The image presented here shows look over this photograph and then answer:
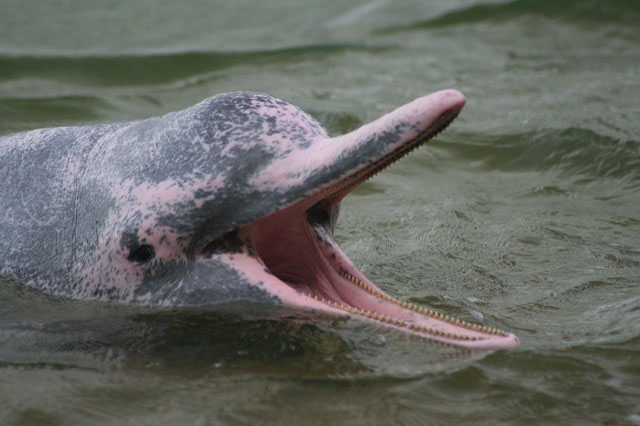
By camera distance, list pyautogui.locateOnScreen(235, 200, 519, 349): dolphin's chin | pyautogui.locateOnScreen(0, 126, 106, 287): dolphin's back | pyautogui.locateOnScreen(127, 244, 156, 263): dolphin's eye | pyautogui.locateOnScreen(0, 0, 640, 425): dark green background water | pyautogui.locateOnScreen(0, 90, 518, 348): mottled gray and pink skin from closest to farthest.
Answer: pyautogui.locateOnScreen(0, 0, 640, 425): dark green background water → pyautogui.locateOnScreen(235, 200, 519, 349): dolphin's chin → pyautogui.locateOnScreen(0, 90, 518, 348): mottled gray and pink skin → pyautogui.locateOnScreen(127, 244, 156, 263): dolphin's eye → pyautogui.locateOnScreen(0, 126, 106, 287): dolphin's back

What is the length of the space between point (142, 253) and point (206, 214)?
0.46 m

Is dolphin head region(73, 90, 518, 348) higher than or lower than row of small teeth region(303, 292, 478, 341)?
higher

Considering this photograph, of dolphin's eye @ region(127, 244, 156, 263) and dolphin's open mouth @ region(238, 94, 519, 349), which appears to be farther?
dolphin's eye @ region(127, 244, 156, 263)

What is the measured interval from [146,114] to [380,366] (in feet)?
19.9

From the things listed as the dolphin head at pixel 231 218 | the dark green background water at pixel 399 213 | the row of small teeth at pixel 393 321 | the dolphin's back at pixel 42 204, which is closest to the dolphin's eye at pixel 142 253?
the dolphin head at pixel 231 218

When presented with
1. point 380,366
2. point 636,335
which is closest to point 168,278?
point 380,366

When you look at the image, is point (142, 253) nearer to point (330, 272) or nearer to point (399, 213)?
point (330, 272)

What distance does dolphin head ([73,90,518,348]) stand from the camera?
4535 mm

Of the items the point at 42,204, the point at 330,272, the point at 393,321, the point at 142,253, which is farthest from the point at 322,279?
the point at 42,204

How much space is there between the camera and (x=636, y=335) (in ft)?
15.9

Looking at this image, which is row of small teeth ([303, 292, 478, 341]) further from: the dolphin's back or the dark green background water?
the dolphin's back

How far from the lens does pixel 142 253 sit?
4.88 m

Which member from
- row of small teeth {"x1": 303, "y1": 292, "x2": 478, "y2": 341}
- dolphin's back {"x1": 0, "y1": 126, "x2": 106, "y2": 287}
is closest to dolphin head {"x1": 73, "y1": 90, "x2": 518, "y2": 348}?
row of small teeth {"x1": 303, "y1": 292, "x2": 478, "y2": 341}

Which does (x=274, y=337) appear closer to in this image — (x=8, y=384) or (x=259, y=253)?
(x=259, y=253)
